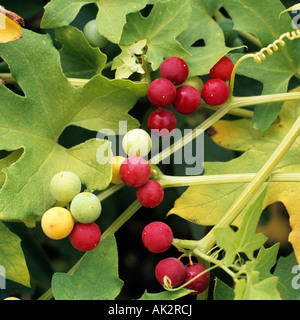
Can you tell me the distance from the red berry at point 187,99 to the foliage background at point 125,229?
0.41 ft

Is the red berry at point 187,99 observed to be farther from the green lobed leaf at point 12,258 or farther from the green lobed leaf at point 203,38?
the green lobed leaf at point 12,258

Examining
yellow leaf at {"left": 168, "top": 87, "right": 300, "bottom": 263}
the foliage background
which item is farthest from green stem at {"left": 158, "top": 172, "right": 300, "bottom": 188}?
the foliage background

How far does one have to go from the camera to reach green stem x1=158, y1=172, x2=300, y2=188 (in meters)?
0.78

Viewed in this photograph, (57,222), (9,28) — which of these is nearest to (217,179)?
(57,222)

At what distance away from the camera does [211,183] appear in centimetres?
79

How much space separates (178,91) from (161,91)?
0.05m

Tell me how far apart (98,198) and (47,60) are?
0.25m

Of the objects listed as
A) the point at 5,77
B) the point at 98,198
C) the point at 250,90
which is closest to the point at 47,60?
the point at 5,77

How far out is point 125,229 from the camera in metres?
0.98

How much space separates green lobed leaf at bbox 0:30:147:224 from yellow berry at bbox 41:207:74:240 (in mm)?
28

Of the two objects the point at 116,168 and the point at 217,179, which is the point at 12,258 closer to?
the point at 116,168

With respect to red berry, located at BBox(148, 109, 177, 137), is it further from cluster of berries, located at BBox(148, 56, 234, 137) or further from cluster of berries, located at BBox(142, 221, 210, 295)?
cluster of berries, located at BBox(142, 221, 210, 295)

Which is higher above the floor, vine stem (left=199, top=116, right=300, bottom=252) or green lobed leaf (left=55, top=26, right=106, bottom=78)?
green lobed leaf (left=55, top=26, right=106, bottom=78)

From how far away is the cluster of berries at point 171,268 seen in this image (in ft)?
2.35
